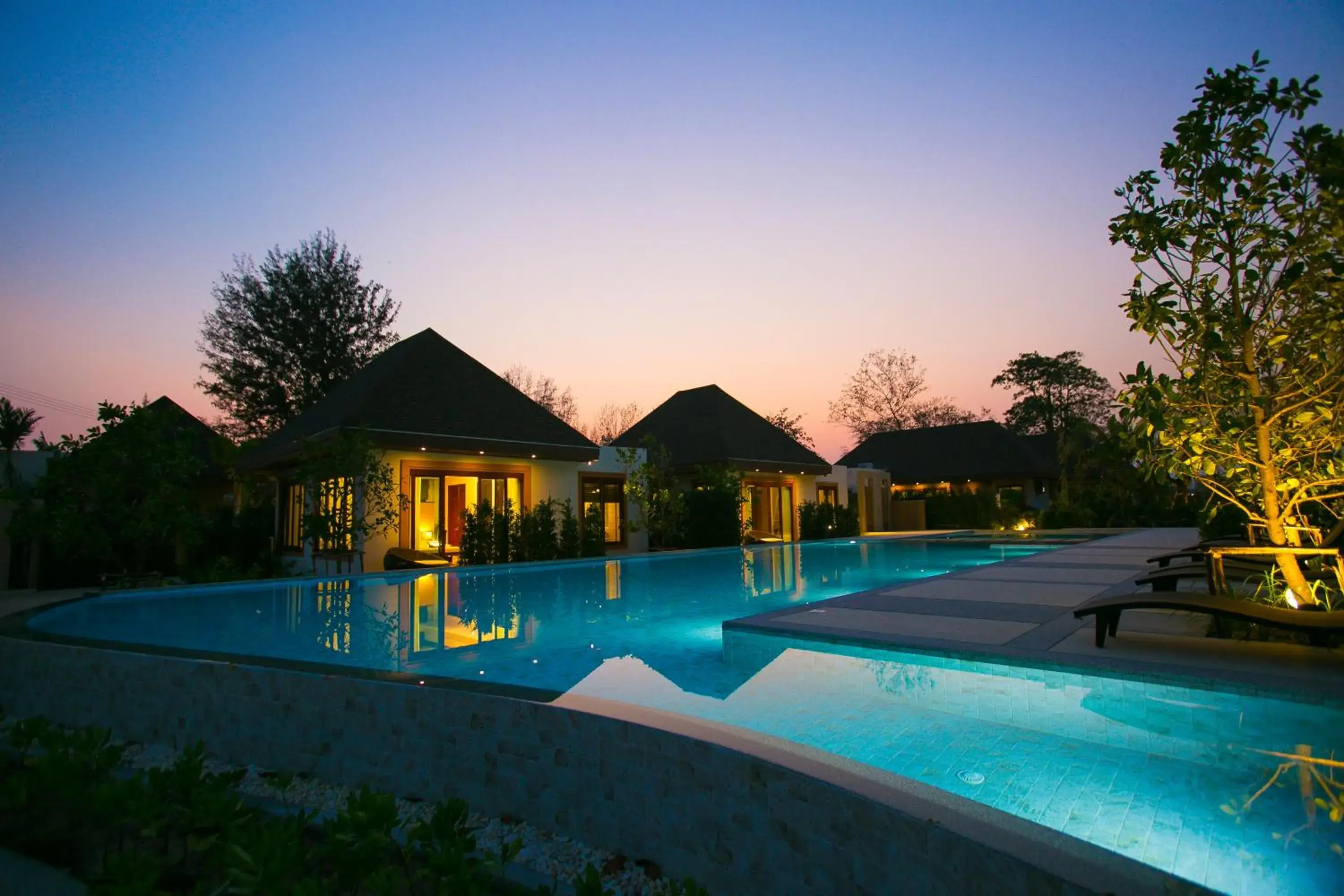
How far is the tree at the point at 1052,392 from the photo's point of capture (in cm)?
4688

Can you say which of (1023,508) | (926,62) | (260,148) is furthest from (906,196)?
(1023,508)

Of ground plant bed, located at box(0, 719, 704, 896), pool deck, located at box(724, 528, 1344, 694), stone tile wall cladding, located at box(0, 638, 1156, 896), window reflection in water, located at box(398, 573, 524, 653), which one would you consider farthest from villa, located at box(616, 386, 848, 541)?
ground plant bed, located at box(0, 719, 704, 896)

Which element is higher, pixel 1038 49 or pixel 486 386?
pixel 1038 49

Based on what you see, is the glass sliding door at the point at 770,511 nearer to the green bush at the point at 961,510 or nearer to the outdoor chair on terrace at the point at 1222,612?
the green bush at the point at 961,510

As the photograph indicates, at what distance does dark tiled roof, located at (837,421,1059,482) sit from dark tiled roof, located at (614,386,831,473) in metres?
12.8

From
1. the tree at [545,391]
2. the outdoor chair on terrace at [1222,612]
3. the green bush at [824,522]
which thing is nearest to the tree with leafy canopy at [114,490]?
the outdoor chair on terrace at [1222,612]

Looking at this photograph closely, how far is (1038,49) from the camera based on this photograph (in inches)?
485

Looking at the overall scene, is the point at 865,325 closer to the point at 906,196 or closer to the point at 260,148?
the point at 906,196

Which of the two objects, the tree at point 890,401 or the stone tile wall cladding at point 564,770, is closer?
the stone tile wall cladding at point 564,770

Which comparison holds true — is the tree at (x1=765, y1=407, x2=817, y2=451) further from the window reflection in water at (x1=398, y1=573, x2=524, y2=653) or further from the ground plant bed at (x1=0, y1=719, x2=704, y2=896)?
the ground plant bed at (x1=0, y1=719, x2=704, y2=896)

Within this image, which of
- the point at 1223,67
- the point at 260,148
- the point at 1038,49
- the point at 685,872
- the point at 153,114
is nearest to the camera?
the point at 685,872

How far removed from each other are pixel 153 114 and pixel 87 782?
15.3 m

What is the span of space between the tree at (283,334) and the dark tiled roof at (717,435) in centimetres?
1312

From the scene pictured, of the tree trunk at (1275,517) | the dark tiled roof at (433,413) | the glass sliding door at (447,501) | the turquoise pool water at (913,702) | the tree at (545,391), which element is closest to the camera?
the turquoise pool water at (913,702)
